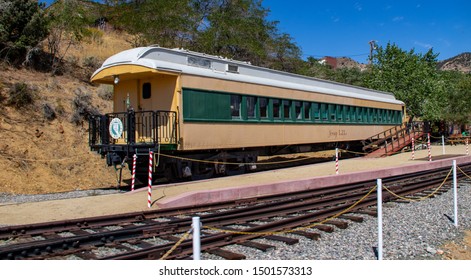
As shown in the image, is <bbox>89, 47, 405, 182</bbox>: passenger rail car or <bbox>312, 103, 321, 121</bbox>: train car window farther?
<bbox>312, 103, 321, 121</bbox>: train car window

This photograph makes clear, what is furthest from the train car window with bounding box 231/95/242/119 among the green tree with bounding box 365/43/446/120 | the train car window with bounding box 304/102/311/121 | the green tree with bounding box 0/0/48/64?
the green tree with bounding box 365/43/446/120

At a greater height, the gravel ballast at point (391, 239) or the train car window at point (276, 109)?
the train car window at point (276, 109)

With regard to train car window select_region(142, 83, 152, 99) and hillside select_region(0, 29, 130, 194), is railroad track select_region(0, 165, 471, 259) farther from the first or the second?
hillside select_region(0, 29, 130, 194)

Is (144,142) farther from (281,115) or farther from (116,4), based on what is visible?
(116,4)

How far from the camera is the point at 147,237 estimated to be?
696cm

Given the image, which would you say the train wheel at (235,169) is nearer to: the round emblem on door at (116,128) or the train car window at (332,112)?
the round emblem on door at (116,128)

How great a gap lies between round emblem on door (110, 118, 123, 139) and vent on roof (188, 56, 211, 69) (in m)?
2.79

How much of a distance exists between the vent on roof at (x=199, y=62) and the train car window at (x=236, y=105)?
4.38 ft

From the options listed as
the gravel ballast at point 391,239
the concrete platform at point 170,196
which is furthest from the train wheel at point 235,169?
the gravel ballast at point 391,239

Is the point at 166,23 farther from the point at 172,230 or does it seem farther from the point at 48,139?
the point at 172,230

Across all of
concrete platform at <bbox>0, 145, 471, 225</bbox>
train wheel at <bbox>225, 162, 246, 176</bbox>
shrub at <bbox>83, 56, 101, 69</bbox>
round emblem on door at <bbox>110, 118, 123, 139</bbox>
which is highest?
shrub at <bbox>83, 56, 101, 69</bbox>

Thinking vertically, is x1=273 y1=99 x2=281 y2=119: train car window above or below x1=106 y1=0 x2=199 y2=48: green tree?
below

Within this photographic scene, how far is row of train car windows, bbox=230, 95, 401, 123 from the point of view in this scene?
1464 cm

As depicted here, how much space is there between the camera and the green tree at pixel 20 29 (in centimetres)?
2128
